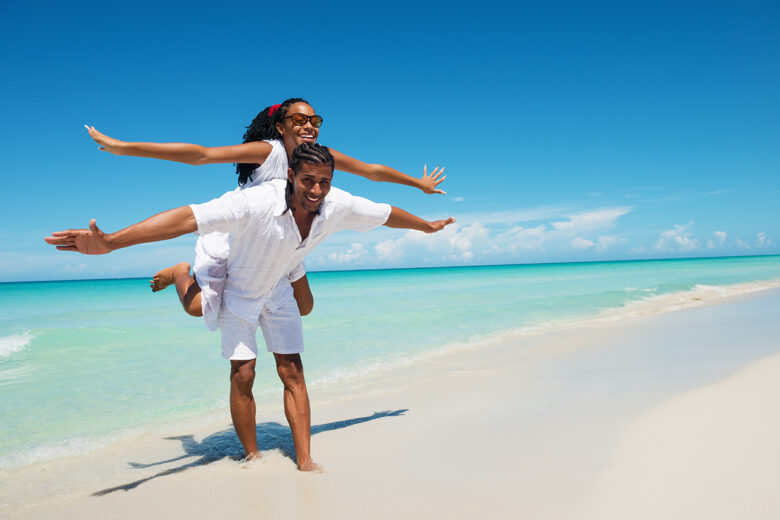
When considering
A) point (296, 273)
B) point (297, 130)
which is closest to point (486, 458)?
point (296, 273)

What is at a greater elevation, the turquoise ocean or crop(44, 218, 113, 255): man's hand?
crop(44, 218, 113, 255): man's hand

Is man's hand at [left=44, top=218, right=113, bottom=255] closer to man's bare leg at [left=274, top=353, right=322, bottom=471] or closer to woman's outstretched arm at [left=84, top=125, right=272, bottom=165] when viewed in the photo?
woman's outstretched arm at [left=84, top=125, right=272, bottom=165]

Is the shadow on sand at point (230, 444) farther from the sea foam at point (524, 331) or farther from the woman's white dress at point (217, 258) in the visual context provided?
the sea foam at point (524, 331)

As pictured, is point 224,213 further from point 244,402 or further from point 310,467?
point 310,467

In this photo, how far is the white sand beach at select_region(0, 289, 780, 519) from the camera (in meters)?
2.34

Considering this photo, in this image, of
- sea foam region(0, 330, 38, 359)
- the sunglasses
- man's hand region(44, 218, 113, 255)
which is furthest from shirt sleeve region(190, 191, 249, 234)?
sea foam region(0, 330, 38, 359)

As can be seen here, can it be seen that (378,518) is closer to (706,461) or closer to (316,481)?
(316,481)

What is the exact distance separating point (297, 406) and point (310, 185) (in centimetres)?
154

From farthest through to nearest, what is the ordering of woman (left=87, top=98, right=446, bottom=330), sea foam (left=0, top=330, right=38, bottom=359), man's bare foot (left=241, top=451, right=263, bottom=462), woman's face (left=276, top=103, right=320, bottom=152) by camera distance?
sea foam (left=0, top=330, right=38, bottom=359)
man's bare foot (left=241, top=451, right=263, bottom=462)
woman's face (left=276, top=103, right=320, bottom=152)
woman (left=87, top=98, right=446, bottom=330)

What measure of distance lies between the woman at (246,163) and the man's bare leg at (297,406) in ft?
1.58

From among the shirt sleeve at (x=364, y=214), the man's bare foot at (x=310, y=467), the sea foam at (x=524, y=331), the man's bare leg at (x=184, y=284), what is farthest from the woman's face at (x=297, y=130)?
the sea foam at (x=524, y=331)

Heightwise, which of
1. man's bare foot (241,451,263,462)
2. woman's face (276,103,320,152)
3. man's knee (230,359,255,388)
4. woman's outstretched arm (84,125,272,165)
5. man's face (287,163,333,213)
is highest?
woman's face (276,103,320,152)

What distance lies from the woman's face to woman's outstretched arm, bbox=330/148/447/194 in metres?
0.18

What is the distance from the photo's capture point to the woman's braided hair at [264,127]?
315cm
